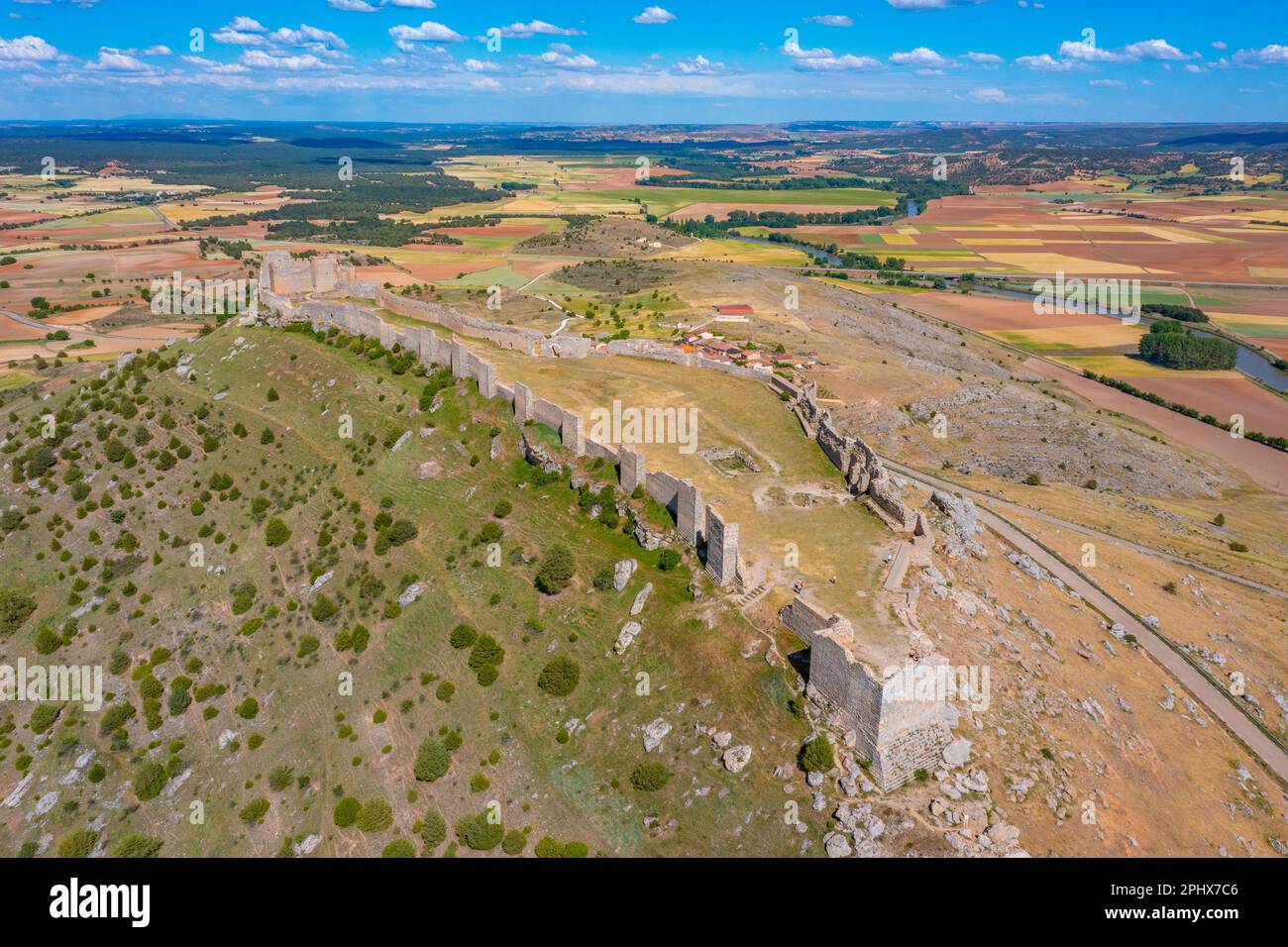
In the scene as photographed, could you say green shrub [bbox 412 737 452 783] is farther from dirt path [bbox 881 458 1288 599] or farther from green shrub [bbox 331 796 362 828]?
dirt path [bbox 881 458 1288 599]

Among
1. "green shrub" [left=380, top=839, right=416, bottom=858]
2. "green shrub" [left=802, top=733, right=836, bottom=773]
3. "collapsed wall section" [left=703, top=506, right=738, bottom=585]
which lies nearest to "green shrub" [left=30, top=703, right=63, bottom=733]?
"green shrub" [left=380, top=839, right=416, bottom=858]

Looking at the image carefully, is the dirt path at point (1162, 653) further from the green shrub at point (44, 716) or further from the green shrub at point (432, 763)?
the green shrub at point (44, 716)

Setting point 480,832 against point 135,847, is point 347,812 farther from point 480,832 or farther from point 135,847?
point 135,847

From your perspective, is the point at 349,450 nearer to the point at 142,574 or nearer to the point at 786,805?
the point at 142,574

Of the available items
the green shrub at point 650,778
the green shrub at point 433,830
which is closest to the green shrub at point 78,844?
the green shrub at point 433,830

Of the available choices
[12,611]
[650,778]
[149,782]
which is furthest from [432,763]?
[12,611]

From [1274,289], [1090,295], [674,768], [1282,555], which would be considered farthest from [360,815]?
[1274,289]
